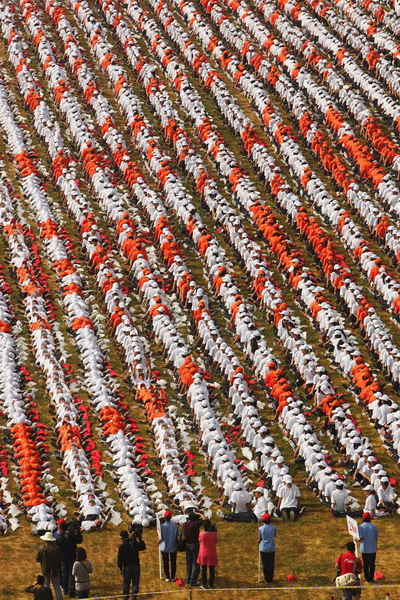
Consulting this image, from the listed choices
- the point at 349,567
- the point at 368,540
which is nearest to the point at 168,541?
the point at 349,567

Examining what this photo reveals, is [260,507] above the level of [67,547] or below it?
above

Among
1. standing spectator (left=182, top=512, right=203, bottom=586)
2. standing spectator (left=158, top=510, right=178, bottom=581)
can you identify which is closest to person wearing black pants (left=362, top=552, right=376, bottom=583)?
standing spectator (left=182, top=512, right=203, bottom=586)

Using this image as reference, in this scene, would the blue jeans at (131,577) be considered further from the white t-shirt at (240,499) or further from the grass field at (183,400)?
the white t-shirt at (240,499)

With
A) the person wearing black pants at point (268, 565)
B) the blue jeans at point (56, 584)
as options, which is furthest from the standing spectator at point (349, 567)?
the blue jeans at point (56, 584)

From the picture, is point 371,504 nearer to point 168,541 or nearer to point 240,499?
point 240,499

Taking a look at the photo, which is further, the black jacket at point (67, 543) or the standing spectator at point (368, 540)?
the standing spectator at point (368, 540)

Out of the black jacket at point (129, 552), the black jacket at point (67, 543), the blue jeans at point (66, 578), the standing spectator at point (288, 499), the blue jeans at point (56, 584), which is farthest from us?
the standing spectator at point (288, 499)

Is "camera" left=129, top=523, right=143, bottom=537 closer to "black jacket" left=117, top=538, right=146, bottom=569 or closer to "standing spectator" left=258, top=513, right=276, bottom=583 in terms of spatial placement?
"black jacket" left=117, top=538, right=146, bottom=569
